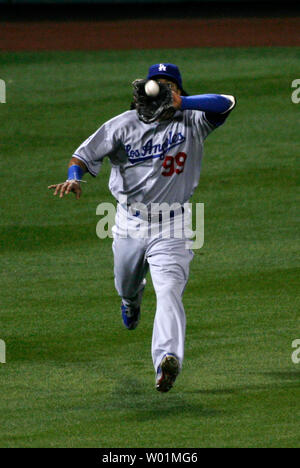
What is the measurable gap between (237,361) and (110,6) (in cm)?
1591

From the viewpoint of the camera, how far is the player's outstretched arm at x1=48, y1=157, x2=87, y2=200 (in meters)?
6.63

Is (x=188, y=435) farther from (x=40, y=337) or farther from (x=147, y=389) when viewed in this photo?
(x=40, y=337)

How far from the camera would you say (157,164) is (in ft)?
22.7

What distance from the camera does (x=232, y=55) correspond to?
61.0ft

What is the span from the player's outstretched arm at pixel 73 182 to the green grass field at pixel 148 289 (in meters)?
1.19

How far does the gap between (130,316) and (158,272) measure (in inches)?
42.4

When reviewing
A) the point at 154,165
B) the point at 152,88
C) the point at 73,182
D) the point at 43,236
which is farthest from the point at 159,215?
the point at 43,236

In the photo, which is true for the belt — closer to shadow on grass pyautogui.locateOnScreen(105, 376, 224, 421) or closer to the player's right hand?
the player's right hand

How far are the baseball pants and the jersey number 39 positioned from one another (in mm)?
360

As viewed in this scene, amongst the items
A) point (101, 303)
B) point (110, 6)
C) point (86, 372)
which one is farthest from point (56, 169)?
point (110, 6)

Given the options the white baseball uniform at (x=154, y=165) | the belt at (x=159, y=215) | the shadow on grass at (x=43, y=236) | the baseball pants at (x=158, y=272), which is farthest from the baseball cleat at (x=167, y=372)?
the shadow on grass at (x=43, y=236)

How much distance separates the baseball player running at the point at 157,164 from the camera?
6766 millimetres

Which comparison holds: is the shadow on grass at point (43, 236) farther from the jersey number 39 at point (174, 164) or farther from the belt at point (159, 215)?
the jersey number 39 at point (174, 164)

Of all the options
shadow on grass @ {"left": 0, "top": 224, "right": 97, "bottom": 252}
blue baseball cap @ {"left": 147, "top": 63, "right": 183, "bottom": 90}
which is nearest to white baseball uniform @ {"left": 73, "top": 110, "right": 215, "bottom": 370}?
blue baseball cap @ {"left": 147, "top": 63, "right": 183, "bottom": 90}
